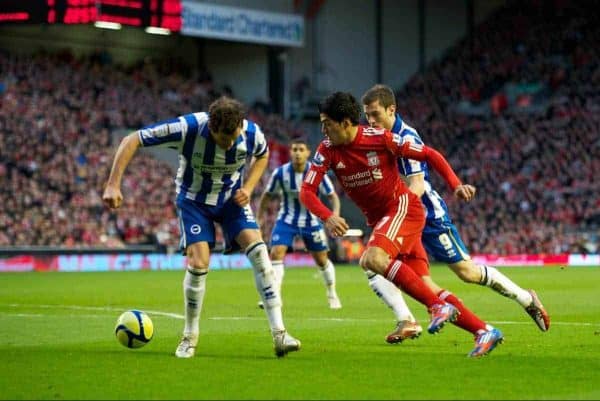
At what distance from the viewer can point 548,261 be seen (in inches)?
1415

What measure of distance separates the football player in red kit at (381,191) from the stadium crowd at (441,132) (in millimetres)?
25359

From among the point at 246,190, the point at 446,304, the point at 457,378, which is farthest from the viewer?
the point at 246,190

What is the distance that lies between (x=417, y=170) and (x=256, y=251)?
5.64 ft

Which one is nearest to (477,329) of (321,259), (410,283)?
(410,283)

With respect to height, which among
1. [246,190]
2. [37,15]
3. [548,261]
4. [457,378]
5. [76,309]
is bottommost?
[548,261]

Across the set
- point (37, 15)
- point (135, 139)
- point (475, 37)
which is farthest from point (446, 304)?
point (475, 37)

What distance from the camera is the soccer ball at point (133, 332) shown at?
10773 millimetres

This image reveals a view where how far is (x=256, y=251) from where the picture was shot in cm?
1067

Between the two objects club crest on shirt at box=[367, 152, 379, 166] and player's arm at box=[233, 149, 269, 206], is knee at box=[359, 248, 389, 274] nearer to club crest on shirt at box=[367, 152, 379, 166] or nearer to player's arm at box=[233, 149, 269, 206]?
club crest on shirt at box=[367, 152, 379, 166]

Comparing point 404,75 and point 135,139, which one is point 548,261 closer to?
point 404,75

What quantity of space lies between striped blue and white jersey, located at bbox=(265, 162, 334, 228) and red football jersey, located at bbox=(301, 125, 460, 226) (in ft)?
25.1

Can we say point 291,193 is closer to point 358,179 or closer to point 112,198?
point 358,179

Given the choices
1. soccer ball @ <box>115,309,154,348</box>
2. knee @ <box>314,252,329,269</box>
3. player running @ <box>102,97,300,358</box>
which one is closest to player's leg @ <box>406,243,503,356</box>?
player running @ <box>102,97,300,358</box>

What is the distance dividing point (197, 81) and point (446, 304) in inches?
1516
